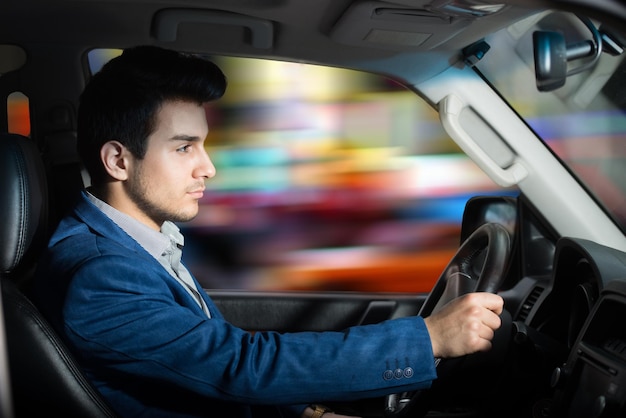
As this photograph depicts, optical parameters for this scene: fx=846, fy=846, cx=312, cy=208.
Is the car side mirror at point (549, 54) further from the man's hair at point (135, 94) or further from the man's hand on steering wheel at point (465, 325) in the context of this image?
the man's hair at point (135, 94)

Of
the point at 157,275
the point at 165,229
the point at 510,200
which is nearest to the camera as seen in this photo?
the point at 157,275

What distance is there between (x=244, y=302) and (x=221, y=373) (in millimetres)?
1257

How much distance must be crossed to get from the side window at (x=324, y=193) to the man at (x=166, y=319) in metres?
3.26

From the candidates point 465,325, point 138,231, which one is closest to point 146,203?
point 138,231

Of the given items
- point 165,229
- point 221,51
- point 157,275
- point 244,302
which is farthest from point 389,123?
point 157,275

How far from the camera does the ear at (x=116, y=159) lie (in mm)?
1673

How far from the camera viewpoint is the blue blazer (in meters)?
1.41

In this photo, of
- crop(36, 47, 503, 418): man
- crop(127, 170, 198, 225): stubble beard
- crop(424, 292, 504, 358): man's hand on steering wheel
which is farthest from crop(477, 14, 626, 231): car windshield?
crop(127, 170, 198, 225): stubble beard

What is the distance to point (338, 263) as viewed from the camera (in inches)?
201

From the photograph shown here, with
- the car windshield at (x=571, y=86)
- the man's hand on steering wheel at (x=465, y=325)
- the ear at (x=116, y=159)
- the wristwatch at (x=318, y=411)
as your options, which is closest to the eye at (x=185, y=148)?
the ear at (x=116, y=159)

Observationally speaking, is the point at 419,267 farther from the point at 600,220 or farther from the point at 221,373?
the point at 221,373

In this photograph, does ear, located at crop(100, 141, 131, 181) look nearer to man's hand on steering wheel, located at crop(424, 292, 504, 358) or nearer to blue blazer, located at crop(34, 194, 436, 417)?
blue blazer, located at crop(34, 194, 436, 417)

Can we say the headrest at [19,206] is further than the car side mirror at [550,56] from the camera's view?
Yes

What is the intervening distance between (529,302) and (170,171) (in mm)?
989
